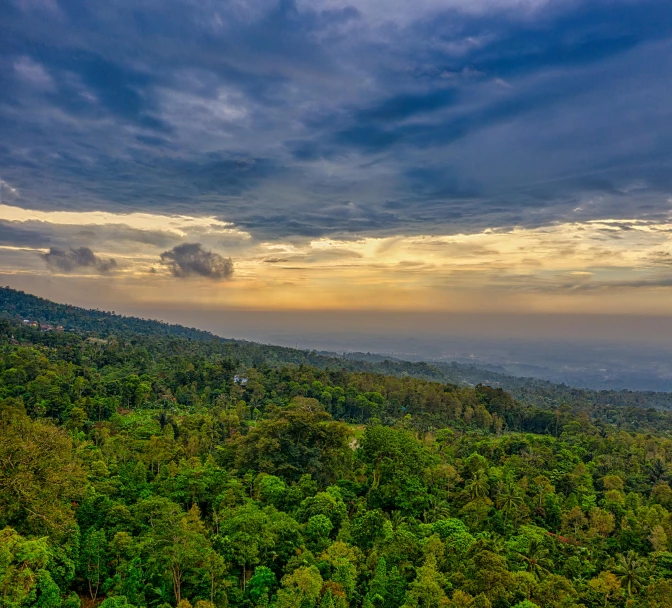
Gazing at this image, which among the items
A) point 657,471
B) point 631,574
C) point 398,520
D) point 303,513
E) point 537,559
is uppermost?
point 657,471

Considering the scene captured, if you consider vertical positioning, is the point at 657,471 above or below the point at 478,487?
above

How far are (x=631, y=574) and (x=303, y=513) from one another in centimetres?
1496

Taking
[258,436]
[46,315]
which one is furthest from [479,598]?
[46,315]


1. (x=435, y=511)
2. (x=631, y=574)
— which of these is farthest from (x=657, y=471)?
(x=435, y=511)

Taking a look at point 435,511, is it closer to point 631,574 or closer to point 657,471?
point 631,574

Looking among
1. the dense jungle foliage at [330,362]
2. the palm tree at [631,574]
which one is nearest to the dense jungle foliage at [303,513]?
the palm tree at [631,574]

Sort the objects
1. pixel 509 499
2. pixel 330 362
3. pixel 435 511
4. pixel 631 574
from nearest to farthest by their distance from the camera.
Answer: pixel 631 574, pixel 435 511, pixel 509 499, pixel 330 362

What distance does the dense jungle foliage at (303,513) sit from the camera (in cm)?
1667

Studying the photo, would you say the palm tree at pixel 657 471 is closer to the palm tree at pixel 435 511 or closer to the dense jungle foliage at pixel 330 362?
the palm tree at pixel 435 511

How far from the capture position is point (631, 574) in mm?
18703

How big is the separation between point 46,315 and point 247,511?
561 feet

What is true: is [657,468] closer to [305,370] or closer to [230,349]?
[305,370]

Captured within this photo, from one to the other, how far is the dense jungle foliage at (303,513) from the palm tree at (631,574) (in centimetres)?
8

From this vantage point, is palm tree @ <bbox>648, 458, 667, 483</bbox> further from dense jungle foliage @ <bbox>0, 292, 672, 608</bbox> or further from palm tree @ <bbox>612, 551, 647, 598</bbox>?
palm tree @ <bbox>612, 551, 647, 598</bbox>
